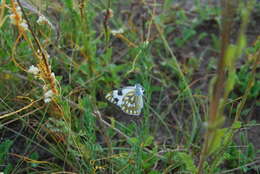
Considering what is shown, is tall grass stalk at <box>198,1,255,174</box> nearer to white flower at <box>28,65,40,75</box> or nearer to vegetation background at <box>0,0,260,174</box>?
vegetation background at <box>0,0,260,174</box>

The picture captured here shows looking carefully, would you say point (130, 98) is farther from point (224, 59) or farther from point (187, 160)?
point (224, 59)

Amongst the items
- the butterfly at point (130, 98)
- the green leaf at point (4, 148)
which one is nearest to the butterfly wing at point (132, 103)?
the butterfly at point (130, 98)

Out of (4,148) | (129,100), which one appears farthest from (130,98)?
(4,148)

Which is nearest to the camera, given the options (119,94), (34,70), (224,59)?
(224,59)

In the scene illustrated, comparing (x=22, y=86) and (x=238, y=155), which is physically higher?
(x=22, y=86)

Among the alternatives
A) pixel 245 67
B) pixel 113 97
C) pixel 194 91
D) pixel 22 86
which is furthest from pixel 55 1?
pixel 245 67

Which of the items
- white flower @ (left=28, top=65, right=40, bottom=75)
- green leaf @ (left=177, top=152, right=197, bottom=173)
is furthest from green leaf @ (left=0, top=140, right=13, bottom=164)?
green leaf @ (left=177, top=152, right=197, bottom=173)

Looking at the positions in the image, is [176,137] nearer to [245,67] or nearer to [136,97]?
[136,97]
